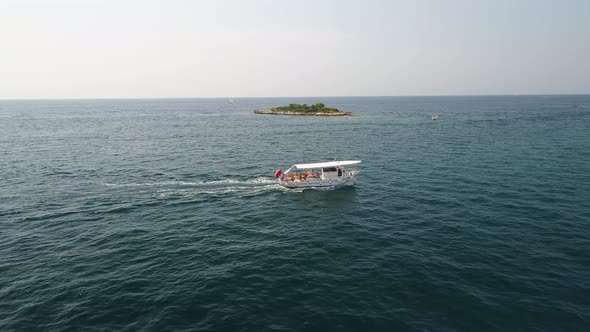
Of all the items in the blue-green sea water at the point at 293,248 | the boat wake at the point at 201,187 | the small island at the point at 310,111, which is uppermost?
the small island at the point at 310,111

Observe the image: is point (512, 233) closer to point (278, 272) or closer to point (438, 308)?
point (438, 308)

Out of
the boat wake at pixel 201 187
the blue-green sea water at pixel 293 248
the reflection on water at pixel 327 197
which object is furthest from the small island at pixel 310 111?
the reflection on water at pixel 327 197

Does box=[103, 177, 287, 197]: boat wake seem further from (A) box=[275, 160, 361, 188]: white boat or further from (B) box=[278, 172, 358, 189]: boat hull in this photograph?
(A) box=[275, 160, 361, 188]: white boat

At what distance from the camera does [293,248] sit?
32.2 meters

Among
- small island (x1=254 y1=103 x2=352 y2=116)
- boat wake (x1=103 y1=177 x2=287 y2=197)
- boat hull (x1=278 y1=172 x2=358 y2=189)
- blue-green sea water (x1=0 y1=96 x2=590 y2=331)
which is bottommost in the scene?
blue-green sea water (x1=0 y1=96 x2=590 y2=331)

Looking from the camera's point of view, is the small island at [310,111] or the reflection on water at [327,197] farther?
the small island at [310,111]

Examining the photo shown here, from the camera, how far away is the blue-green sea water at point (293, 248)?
22.7m

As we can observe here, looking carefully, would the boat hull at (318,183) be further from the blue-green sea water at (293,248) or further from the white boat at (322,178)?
the blue-green sea water at (293,248)

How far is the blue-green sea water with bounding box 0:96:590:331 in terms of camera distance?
2267 cm

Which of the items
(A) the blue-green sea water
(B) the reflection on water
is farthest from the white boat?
(A) the blue-green sea water

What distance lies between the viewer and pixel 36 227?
1448 inches

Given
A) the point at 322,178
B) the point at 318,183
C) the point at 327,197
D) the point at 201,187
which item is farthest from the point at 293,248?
the point at 201,187

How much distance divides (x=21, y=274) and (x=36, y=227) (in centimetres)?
1108

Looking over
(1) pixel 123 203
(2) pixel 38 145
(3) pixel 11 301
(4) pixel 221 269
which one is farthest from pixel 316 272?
(2) pixel 38 145
